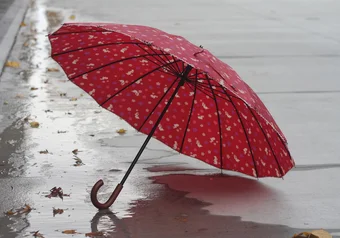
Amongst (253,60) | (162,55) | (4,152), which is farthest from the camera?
(253,60)

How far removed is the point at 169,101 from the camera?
4809mm

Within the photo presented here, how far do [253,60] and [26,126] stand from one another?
14.3 feet

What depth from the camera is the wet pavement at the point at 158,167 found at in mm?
4598

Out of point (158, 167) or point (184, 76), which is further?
point (158, 167)

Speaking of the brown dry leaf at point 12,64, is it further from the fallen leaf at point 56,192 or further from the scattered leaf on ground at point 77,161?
the fallen leaf at point 56,192

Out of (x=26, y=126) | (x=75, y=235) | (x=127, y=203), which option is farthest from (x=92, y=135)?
(x=75, y=235)

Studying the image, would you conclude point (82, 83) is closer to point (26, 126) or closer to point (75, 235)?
point (75, 235)

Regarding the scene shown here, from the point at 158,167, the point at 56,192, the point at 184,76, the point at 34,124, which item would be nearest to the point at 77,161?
the point at 158,167

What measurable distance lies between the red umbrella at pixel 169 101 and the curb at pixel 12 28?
4640 millimetres

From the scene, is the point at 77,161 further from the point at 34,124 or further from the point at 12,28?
the point at 12,28

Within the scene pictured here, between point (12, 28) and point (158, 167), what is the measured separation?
7.93 metres

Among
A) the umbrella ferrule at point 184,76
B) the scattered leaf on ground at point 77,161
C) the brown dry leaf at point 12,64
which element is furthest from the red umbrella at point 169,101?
the brown dry leaf at point 12,64

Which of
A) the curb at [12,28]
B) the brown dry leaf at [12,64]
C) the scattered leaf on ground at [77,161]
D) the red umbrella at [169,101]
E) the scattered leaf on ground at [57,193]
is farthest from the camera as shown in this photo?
the curb at [12,28]

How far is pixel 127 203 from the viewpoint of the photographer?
4895mm
